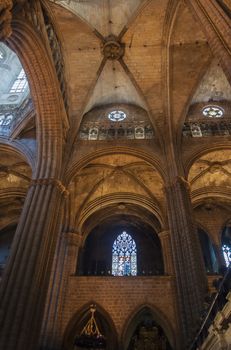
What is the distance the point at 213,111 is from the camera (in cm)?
1571

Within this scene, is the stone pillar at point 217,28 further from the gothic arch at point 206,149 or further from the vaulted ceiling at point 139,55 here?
the gothic arch at point 206,149

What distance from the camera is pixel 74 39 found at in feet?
47.0

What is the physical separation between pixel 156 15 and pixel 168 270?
11833 mm

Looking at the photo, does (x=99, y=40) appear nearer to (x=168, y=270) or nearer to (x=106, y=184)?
(x=106, y=184)

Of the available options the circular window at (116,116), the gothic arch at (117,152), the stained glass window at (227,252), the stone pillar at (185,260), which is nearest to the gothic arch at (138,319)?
the stone pillar at (185,260)

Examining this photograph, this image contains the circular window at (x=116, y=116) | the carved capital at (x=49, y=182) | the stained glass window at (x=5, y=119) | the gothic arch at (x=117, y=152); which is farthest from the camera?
the circular window at (x=116, y=116)

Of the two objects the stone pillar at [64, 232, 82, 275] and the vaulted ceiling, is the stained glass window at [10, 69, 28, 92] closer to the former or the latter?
the vaulted ceiling

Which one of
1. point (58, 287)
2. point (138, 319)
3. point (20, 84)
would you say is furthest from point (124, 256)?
point (20, 84)

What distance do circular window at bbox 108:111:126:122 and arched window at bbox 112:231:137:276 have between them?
718 cm

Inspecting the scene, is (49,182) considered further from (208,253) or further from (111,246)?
(208,253)

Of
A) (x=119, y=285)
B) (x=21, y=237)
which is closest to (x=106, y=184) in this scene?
(x=119, y=285)

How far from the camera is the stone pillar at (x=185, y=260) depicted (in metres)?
8.87

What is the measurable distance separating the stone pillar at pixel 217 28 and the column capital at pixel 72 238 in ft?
37.7

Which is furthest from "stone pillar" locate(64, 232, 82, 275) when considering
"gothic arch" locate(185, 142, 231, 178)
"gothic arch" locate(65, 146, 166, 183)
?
"gothic arch" locate(185, 142, 231, 178)
